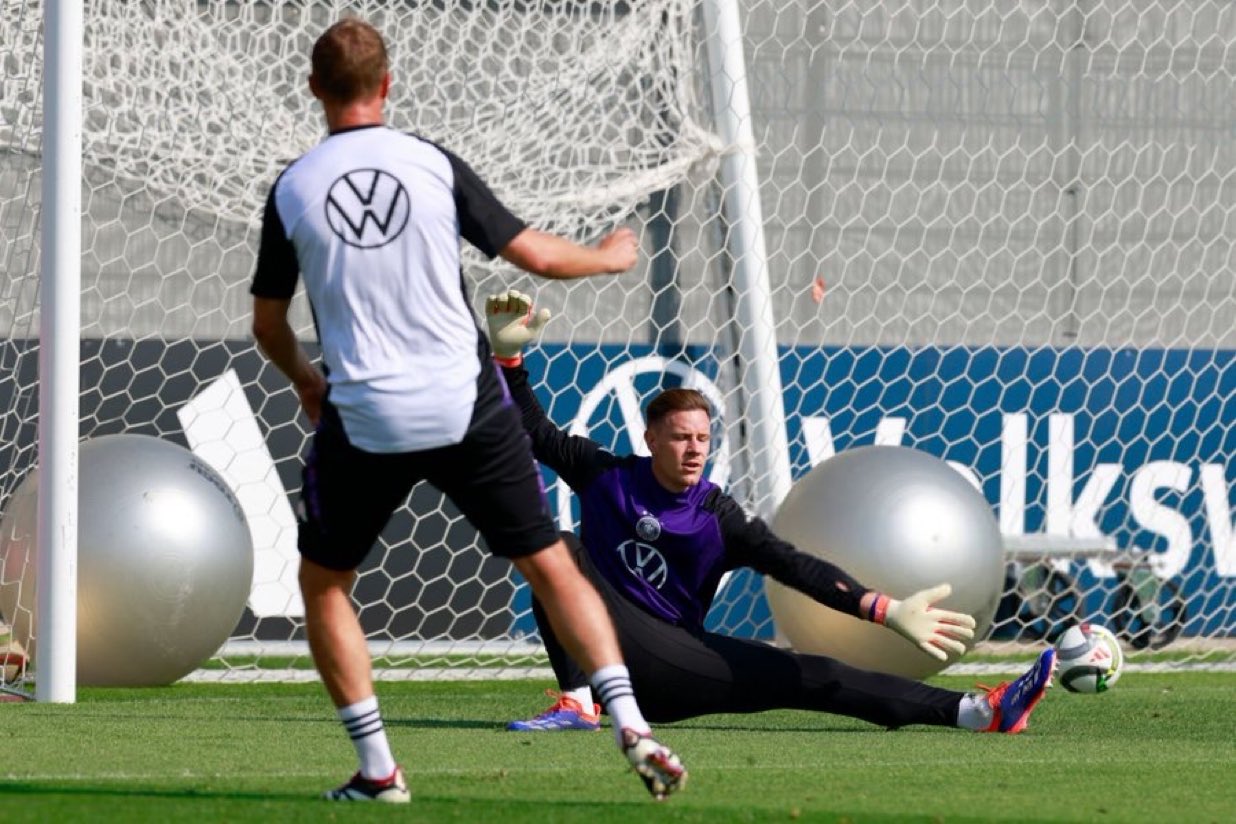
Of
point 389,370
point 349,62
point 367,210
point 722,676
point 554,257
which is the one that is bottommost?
point 722,676

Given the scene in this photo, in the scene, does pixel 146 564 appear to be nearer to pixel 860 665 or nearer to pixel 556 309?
pixel 860 665

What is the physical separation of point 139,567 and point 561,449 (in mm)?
1939

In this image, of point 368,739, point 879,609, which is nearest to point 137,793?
point 368,739

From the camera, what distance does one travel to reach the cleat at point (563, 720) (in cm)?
645

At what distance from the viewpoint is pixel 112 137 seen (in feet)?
31.1

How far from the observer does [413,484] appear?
173 inches

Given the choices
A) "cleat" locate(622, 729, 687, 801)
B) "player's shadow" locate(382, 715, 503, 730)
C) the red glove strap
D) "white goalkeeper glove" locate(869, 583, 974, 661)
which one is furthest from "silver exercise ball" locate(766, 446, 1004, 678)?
"cleat" locate(622, 729, 687, 801)

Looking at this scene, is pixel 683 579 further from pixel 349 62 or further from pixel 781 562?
pixel 349 62

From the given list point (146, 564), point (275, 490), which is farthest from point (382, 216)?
point (275, 490)

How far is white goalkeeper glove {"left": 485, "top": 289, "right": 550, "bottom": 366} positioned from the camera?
5.93 meters

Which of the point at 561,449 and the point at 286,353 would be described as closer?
the point at 286,353

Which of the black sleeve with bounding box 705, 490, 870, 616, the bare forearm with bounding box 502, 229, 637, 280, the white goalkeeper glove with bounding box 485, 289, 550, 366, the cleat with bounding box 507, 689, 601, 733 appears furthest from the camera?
the cleat with bounding box 507, 689, 601, 733

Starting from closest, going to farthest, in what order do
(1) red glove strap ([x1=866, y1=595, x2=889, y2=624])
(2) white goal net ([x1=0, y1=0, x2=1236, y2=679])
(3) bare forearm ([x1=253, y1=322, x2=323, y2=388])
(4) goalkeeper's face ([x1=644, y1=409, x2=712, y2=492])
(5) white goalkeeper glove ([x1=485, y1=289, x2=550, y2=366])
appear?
(3) bare forearm ([x1=253, y1=322, x2=323, y2=388]), (1) red glove strap ([x1=866, y1=595, x2=889, y2=624]), (5) white goalkeeper glove ([x1=485, y1=289, x2=550, y2=366]), (4) goalkeeper's face ([x1=644, y1=409, x2=712, y2=492]), (2) white goal net ([x1=0, y1=0, x2=1236, y2=679])

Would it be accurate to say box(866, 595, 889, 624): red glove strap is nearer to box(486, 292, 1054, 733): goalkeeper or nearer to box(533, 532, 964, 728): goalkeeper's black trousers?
box(486, 292, 1054, 733): goalkeeper
